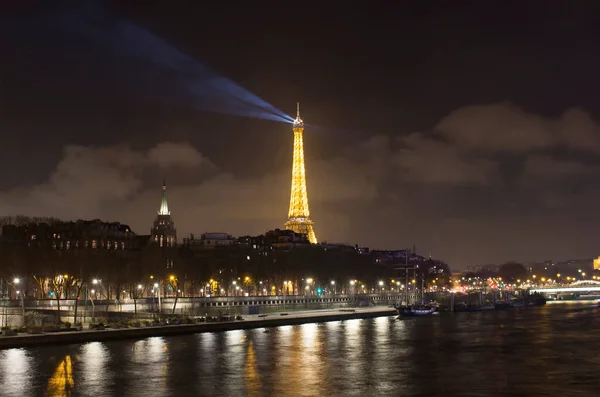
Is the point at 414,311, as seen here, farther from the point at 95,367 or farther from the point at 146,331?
the point at 95,367

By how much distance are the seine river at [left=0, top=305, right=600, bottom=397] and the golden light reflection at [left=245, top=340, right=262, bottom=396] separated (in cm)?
7

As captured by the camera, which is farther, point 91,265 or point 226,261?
point 226,261

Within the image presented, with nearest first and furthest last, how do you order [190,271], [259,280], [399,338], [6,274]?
[399,338] → [6,274] → [190,271] → [259,280]

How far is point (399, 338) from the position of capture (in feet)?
224

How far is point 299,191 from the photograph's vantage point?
7013 inches

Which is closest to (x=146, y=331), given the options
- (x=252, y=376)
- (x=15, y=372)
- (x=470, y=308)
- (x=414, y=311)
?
(x=15, y=372)

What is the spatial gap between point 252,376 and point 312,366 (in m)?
5.23

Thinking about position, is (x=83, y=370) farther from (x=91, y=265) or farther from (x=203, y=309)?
(x=91, y=265)

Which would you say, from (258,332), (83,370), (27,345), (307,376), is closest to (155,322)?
(258,332)

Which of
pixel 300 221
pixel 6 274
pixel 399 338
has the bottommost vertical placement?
pixel 399 338

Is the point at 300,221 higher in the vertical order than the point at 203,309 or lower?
higher

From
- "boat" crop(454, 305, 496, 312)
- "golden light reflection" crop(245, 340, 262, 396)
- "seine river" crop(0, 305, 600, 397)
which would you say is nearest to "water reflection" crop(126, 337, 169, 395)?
"seine river" crop(0, 305, 600, 397)

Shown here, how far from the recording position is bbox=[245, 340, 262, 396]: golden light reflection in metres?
36.8

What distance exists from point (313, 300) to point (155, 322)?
153 feet
